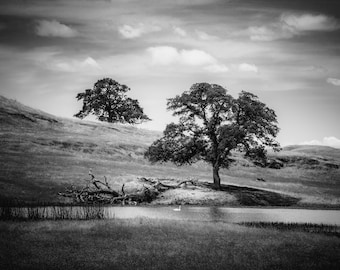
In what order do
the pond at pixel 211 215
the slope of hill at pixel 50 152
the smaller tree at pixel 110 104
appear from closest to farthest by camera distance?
the pond at pixel 211 215 < the slope of hill at pixel 50 152 < the smaller tree at pixel 110 104

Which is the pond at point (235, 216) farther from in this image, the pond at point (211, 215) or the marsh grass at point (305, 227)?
the marsh grass at point (305, 227)

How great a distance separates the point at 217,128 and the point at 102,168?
20684 mm

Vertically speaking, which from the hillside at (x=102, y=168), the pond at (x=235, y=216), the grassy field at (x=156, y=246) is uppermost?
the hillside at (x=102, y=168)

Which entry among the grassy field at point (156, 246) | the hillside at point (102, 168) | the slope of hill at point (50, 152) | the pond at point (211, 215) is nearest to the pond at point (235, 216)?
the pond at point (211, 215)

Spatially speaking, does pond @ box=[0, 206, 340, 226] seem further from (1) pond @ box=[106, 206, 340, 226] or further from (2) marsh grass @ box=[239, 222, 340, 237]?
(2) marsh grass @ box=[239, 222, 340, 237]

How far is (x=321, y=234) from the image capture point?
25203 mm

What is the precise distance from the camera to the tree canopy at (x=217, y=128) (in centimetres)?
4959

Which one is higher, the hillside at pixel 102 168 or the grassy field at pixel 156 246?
the hillside at pixel 102 168

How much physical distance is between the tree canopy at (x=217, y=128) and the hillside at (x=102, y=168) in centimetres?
570

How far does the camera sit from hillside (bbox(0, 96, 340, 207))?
4681 centimetres

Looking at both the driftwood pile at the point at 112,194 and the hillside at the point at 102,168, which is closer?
the driftwood pile at the point at 112,194

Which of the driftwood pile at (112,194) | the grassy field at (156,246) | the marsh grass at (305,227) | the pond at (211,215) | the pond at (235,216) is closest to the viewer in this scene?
the grassy field at (156,246)

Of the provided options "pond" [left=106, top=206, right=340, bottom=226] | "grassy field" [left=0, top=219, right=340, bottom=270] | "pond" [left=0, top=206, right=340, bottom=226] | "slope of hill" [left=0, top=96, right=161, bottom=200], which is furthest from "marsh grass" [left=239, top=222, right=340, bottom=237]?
"slope of hill" [left=0, top=96, right=161, bottom=200]

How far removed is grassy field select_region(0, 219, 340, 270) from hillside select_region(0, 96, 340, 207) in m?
18.6
